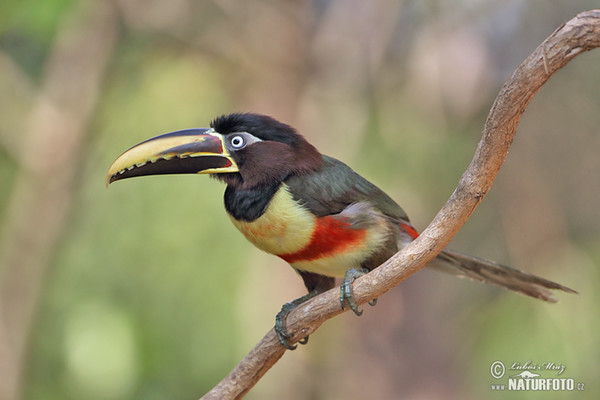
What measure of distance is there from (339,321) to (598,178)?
2976 millimetres

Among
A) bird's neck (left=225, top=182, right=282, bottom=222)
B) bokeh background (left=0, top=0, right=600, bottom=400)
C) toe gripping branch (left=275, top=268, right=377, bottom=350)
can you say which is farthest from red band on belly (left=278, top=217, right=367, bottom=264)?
bokeh background (left=0, top=0, right=600, bottom=400)

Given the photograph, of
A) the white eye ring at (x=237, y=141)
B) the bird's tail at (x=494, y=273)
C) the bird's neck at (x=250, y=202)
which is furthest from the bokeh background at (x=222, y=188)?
the bird's neck at (x=250, y=202)

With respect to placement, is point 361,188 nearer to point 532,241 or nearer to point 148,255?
point 532,241

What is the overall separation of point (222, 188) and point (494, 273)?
3661 millimetres

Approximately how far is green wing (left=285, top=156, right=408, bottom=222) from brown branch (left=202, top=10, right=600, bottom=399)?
0.41 meters

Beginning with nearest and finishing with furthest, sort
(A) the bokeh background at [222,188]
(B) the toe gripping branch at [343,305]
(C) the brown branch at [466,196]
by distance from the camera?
1. (C) the brown branch at [466,196]
2. (B) the toe gripping branch at [343,305]
3. (A) the bokeh background at [222,188]

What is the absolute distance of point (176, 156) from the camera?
3086mm

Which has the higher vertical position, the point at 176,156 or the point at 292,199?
the point at 176,156

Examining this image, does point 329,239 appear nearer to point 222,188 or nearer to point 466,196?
point 466,196

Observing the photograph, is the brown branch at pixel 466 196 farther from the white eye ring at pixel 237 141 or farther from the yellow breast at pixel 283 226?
the white eye ring at pixel 237 141

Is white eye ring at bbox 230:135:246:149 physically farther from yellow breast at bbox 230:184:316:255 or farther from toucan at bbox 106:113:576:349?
yellow breast at bbox 230:184:316:255

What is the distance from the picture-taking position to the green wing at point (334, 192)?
3104 millimetres

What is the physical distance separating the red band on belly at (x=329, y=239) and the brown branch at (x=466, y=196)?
24 centimetres

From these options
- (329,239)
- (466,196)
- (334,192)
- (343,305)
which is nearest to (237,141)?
(334,192)
